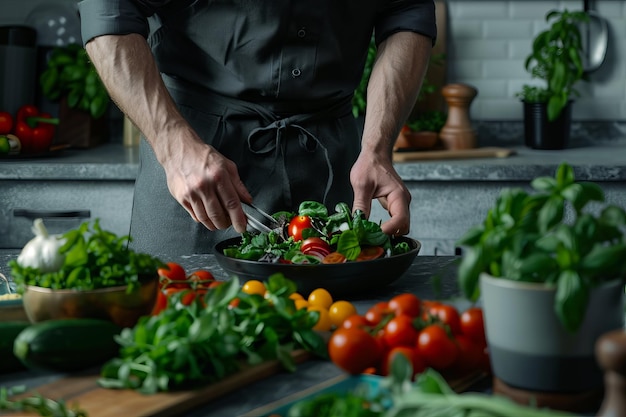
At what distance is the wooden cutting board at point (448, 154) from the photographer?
9.44 ft

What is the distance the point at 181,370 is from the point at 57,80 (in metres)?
2.66

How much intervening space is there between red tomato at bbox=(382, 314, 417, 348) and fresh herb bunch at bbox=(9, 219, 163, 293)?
0.30 meters

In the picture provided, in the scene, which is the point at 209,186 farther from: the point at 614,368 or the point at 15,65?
the point at 15,65

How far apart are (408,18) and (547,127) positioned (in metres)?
1.29

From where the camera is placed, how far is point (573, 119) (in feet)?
11.4

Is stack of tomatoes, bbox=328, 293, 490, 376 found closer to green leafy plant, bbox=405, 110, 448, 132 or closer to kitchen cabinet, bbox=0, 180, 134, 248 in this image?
kitchen cabinet, bbox=0, 180, 134, 248

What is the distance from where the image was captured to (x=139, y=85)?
70.8 inches

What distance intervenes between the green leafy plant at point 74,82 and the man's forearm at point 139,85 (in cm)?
155

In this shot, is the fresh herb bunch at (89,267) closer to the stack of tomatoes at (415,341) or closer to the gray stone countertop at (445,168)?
the stack of tomatoes at (415,341)

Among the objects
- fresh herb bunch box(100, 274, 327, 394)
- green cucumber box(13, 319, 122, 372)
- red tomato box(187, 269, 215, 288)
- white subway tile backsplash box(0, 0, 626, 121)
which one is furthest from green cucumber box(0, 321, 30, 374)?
white subway tile backsplash box(0, 0, 626, 121)

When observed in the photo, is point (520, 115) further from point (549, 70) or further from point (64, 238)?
point (64, 238)

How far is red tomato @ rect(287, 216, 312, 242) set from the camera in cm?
150

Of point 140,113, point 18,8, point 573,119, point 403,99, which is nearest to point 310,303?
point 140,113

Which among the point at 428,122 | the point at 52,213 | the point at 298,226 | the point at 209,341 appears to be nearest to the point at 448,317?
the point at 209,341
